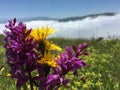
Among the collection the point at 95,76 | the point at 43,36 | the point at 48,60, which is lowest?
the point at 95,76

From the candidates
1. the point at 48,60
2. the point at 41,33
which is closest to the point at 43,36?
the point at 41,33

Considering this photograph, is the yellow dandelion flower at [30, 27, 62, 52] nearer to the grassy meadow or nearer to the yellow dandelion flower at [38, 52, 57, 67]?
the yellow dandelion flower at [38, 52, 57, 67]

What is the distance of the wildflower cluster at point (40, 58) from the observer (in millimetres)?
3158

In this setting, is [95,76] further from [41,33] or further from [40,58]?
[41,33]

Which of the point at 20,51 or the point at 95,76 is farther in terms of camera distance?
the point at 95,76

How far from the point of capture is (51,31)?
3.09m

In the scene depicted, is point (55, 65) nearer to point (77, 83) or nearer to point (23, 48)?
point (23, 48)

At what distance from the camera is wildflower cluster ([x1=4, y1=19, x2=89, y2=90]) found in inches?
124

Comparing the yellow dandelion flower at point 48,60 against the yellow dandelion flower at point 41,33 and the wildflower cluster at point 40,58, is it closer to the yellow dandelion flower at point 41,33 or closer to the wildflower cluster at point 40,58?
the wildflower cluster at point 40,58

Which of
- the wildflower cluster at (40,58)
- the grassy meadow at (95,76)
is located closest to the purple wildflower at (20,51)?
the wildflower cluster at (40,58)

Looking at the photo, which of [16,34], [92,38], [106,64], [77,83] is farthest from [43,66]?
[92,38]

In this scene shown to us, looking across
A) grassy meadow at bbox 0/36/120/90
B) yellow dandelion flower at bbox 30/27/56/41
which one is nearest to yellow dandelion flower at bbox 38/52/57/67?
yellow dandelion flower at bbox 30/27/56/41

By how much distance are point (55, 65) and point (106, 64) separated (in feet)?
23.3

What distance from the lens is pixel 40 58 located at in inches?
127
